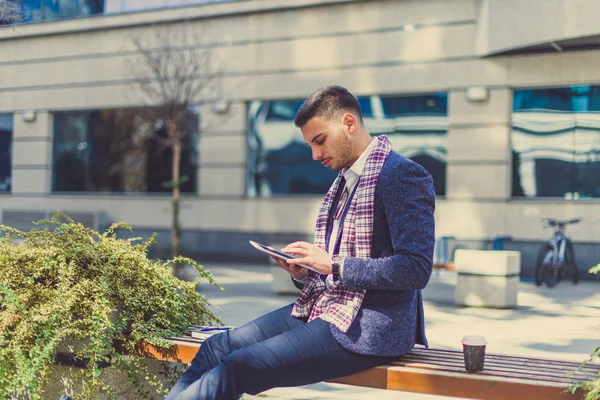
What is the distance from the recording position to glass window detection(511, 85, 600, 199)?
13.5 meters

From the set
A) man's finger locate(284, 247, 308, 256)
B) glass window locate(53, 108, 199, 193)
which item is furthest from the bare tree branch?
man's finger locate(284, 247, 308, 256)

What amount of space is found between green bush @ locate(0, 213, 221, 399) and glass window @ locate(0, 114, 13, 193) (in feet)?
54.3

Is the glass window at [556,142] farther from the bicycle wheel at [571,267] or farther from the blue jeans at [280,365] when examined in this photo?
the blue jeans at [280,365]

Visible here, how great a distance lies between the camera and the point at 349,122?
325 cm

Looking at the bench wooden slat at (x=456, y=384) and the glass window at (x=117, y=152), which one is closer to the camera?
the bench wooden slat at (x=456, y=384)

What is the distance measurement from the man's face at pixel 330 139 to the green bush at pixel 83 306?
1194 millimetres

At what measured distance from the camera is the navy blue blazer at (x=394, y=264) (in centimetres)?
298

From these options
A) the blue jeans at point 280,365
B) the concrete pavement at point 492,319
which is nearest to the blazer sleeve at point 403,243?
the blue jeans at point 280,365

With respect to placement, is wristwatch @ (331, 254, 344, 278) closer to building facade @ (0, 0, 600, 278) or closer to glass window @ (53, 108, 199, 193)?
building facade @ (0, 0, 600, 278)

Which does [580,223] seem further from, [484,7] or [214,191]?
[214,191]

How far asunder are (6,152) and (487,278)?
14277 mm

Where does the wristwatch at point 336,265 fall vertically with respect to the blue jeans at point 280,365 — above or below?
above

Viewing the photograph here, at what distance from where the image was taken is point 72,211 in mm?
18766

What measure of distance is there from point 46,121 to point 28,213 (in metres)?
2.32
